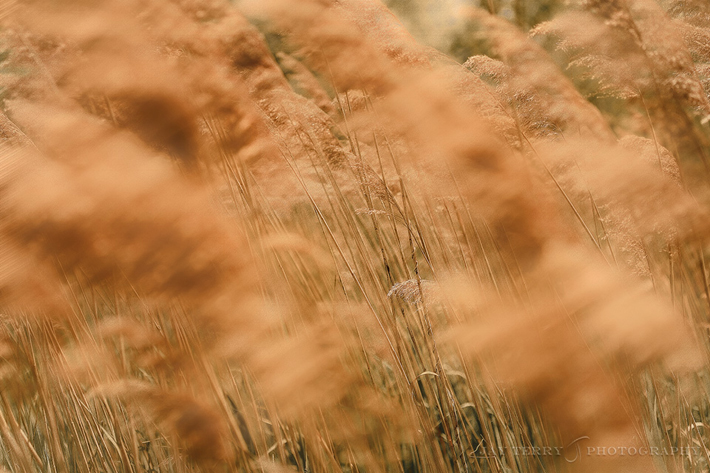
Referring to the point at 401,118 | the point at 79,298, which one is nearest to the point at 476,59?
the point at 401,118

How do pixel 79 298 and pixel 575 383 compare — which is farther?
pixel 79 298

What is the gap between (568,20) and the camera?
552 mm

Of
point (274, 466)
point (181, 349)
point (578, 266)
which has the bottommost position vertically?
point (274, 466)

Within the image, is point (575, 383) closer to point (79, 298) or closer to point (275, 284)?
point (275, 284)

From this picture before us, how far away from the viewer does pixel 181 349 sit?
1.76 feet

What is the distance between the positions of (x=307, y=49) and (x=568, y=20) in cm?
36

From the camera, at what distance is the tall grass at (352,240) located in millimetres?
487

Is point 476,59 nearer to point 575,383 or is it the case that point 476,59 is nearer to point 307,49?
point 307,49

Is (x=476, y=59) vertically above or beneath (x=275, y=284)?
above

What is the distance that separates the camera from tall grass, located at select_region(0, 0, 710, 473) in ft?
1.60

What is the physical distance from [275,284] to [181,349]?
0.15m

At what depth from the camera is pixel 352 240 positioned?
23.4 inches

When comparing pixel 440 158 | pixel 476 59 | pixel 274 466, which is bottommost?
pixel 274 466

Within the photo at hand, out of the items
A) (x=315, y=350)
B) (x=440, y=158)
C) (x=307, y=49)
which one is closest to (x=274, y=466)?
(x=315, y=350)
